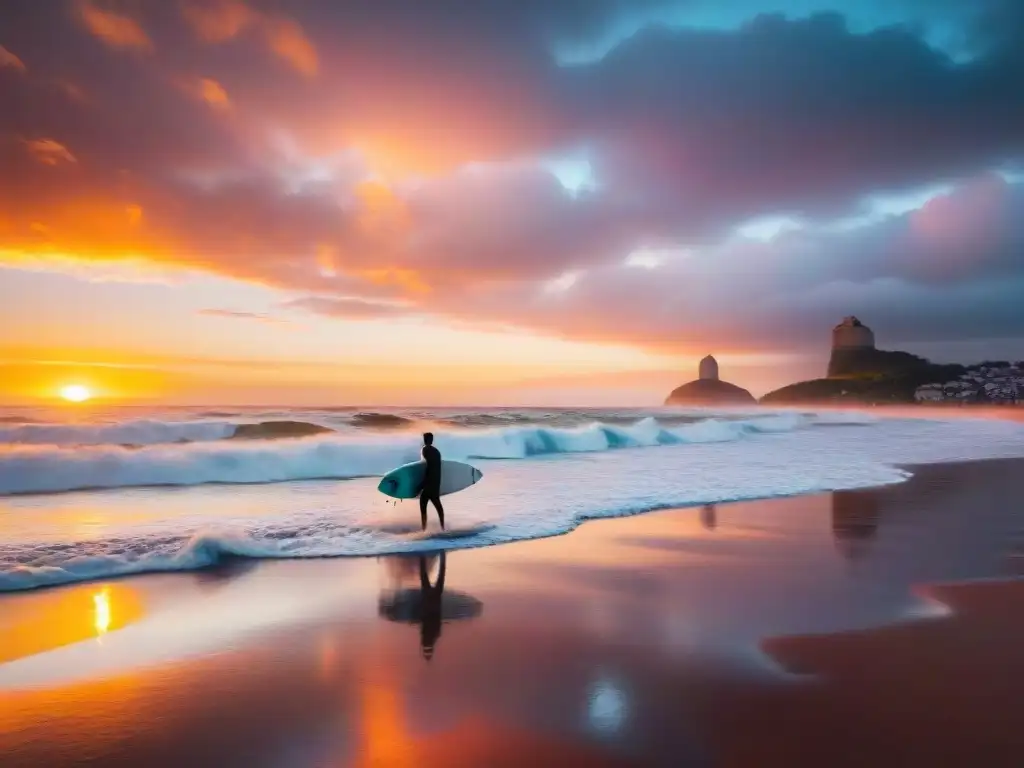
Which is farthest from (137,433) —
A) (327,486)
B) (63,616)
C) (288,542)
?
(63,616)

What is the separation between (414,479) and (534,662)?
28.0 feet

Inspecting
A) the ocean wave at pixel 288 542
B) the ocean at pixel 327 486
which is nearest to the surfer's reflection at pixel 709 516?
the ocean wave at pixel 288 542

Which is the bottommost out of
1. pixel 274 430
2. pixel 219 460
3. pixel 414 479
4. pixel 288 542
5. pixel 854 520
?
pixel 854 520

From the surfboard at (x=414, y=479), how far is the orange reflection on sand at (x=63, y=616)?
5812mm

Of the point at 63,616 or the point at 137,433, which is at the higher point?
the point at 137,433

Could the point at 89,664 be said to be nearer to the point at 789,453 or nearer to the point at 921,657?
the point at 921,657

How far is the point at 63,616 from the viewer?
788 centimetres

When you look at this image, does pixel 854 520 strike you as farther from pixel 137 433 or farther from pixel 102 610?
pixel 137 433

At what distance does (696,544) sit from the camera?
11523 mm

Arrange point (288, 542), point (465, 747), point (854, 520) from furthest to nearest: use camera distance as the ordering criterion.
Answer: point (854, 520), point (288, 542), point (465, 747)

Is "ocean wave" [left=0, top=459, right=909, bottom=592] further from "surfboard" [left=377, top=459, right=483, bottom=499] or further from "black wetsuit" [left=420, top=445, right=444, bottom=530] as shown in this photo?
"surfboard" [left=377, top=459, right=483, bottom=499]

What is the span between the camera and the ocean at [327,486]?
1119 cm

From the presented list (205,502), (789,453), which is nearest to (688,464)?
(789,453)

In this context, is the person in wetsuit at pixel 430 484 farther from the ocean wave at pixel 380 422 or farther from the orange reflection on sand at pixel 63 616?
the ocean wave at pixel 380 422
